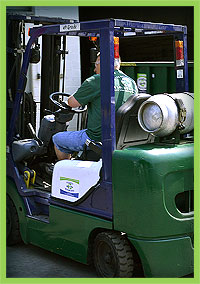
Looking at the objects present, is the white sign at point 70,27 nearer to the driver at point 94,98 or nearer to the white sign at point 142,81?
the driver at point 94,98

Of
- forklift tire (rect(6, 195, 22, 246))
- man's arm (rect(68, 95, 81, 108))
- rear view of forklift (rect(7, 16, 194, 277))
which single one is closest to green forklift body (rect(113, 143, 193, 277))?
rear view of forklift (rect(7, 16, 194, 277))

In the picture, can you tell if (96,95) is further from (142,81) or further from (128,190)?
(142,81)

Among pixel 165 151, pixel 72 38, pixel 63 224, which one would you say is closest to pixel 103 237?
pixel 63 224

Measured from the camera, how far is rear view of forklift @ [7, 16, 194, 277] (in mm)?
4316

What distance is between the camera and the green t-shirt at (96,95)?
492 centimetres

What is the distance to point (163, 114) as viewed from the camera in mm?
4359

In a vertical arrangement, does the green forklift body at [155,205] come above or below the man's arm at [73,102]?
below

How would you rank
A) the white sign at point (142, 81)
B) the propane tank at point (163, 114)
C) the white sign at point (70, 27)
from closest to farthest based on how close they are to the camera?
the propane tank at point (163, 114) → the white sign at point (70, 27) → the white sign at point (142, 81)

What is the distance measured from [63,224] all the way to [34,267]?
0.56 metres

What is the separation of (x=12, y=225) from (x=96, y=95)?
184 centimetres

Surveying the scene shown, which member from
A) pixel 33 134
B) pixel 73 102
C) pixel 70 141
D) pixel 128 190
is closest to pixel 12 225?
pixel 33 134

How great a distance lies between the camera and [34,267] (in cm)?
523

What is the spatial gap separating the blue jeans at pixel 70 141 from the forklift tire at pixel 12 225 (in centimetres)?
89

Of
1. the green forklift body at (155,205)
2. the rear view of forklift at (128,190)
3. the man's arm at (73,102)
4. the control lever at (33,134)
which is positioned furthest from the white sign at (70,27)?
the control lever at (33,134)
